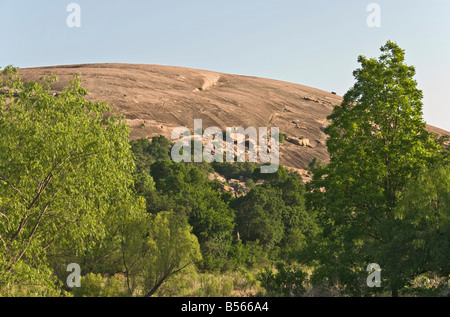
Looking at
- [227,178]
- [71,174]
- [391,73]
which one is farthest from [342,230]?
[227,178]

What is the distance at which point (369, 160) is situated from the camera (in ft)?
55.9

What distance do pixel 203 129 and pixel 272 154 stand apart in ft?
37.3

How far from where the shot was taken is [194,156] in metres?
62.1

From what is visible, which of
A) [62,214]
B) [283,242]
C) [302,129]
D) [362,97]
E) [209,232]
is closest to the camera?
[62,214]

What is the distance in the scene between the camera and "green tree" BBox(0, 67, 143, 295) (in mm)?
13078

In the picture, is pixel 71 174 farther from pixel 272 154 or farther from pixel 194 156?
pixel 272 154

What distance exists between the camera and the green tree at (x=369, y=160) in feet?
53.7

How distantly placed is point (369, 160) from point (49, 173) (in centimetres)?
1080
